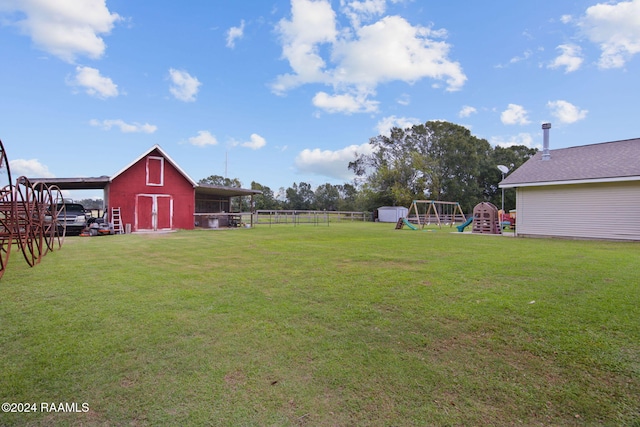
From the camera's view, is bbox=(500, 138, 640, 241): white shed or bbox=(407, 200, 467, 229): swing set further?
bbox=(407, 200, 467, 229): swing set

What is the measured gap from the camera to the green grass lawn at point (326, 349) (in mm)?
2203

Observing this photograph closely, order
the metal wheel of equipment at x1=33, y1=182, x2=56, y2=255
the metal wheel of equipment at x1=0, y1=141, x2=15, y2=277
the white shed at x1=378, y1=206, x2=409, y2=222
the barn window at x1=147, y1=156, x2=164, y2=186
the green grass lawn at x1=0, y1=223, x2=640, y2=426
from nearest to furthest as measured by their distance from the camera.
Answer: the green grass lawn at x1=0, y1=223, x2=640, y2=426
the metal wheel of equipment at x1=0, y1=141, x2=15, y2=277
the metal wheel of equipment at x1=33, y1=182, x2=56, y2=255
the barn window at x1=147, y1=156, x2=164, y2=186
the white shed at x1=378, y1=206, x2=409, y2=222

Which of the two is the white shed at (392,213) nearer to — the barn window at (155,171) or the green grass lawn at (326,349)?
the barn window at (155,171)

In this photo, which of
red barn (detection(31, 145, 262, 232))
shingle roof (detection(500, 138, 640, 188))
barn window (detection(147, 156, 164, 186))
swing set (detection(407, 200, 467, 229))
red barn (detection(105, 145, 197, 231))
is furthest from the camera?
swing set (detection(407, 200, 467, 229))

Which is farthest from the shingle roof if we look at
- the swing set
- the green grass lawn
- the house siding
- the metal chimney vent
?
the green grass lawn

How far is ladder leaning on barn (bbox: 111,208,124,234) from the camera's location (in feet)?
56.0

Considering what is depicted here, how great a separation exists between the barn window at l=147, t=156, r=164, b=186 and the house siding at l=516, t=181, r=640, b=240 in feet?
65.6

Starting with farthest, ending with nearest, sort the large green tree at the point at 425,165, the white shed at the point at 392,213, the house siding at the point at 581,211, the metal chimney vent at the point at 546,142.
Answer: the large green tree at the point at 425,165
the white shed at the point at 392,213
the metal chimney vent at the point at 546,142
the house siding at the point at 581,211

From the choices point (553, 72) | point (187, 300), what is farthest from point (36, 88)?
point (553, 72)

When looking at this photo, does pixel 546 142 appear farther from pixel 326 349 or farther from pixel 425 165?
pixel 425 165

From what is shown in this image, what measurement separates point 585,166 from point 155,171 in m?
22.6

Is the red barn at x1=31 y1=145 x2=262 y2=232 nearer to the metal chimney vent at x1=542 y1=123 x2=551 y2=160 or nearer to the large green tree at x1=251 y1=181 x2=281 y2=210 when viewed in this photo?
the metal chimney vent at x1=542 y1=123 x2=551 y2=160

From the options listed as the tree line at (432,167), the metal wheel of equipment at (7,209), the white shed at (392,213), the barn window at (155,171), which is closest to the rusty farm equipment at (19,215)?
the metal wheel of equipment at (7,209)

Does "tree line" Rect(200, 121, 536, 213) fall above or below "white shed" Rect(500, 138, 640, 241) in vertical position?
above
